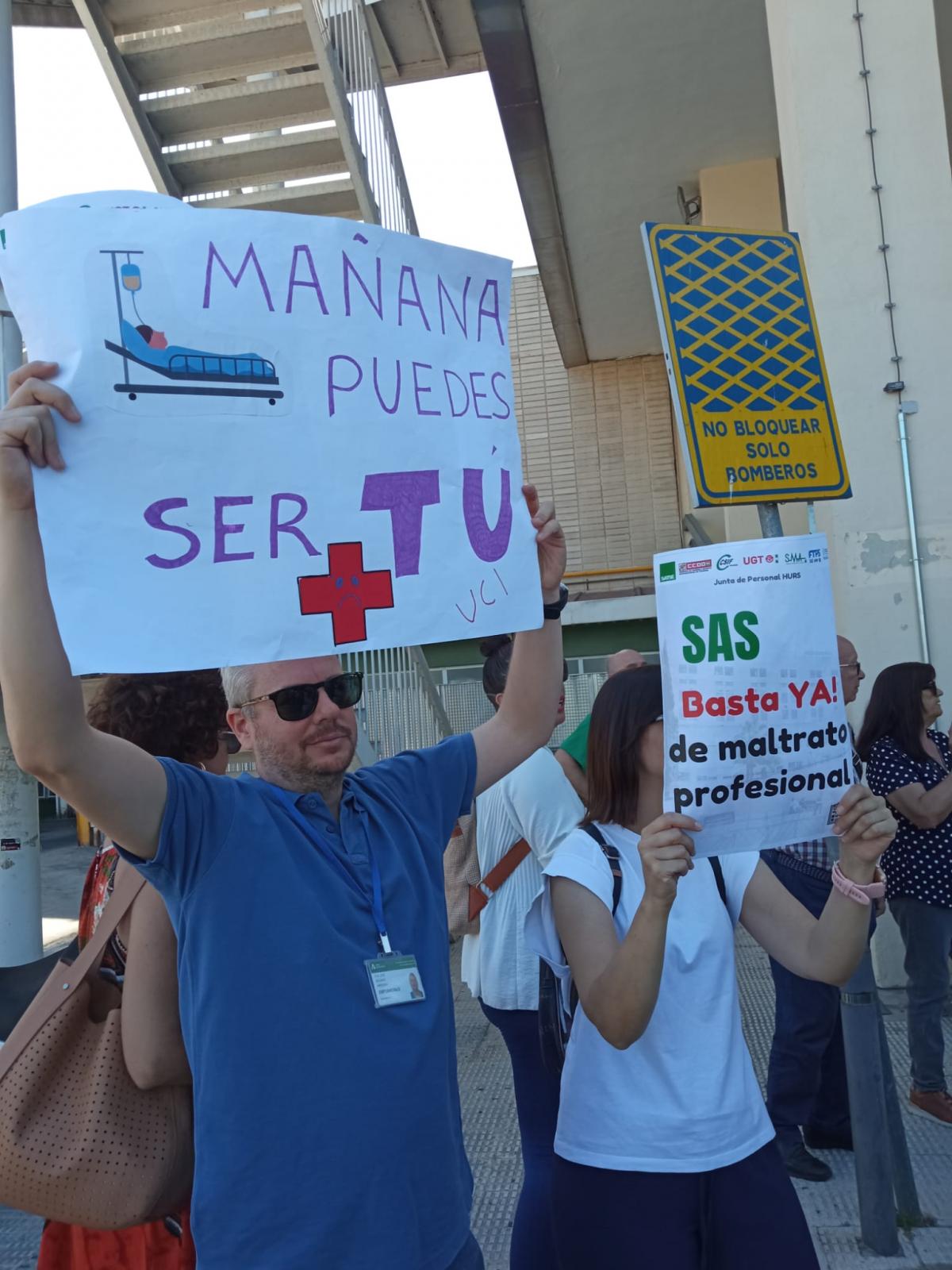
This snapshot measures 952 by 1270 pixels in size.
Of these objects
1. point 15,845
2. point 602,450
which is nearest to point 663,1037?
point 15,845

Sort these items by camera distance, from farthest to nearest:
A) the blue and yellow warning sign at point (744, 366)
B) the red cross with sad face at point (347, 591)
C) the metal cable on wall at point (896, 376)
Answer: the metal cable on wall at point (896, 376) < the blue and yellow warning sign at point (744, 366) < the red cross with sad face at point (347, 591)

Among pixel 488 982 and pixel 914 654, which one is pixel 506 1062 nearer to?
pixel 488 982

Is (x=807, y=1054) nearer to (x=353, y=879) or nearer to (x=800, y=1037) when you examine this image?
(x=800, y=1037)

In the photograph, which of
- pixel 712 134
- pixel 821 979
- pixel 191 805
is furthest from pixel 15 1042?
pixel 712 134

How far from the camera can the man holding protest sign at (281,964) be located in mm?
1592

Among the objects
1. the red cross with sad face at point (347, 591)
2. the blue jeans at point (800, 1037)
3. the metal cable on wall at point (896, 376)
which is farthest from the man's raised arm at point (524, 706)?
the metal cable on wall at point (896, 376)

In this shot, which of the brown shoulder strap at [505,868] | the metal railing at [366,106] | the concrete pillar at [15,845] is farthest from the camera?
the metal railing at [366,106]

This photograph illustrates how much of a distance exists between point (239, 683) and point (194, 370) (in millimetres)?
595

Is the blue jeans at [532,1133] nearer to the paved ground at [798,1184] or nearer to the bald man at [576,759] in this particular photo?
the bald man at [576,759]

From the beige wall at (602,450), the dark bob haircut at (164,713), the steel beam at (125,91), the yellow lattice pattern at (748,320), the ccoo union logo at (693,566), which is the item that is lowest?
the dark bob haircut at (164,713)

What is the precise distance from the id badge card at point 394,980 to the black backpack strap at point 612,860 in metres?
0.51

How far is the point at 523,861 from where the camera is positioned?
3.21 m

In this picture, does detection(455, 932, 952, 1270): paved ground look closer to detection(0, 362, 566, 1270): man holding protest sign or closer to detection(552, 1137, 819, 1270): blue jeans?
detection(552, 1137, 819, 1270): blue jeans

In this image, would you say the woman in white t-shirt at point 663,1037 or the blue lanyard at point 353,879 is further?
the woman in white t-shirt at point 663,1037
